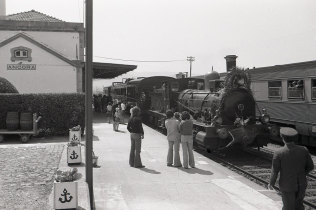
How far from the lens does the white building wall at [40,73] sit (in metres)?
24.2

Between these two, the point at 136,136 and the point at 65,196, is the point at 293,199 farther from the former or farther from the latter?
the point at 136,136

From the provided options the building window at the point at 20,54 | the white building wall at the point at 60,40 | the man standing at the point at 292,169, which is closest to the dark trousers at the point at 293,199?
the man standing at the point at 292,169

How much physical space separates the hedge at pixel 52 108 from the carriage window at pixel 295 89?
911cm

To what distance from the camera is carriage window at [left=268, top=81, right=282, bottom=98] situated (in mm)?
15211

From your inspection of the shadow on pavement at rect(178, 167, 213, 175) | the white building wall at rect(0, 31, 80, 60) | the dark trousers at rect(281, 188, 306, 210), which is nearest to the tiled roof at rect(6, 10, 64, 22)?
the white building wall at rect(0, 31, 80, 60)

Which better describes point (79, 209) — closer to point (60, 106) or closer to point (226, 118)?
point (226, 118)

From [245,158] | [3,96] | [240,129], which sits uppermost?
[3,96]

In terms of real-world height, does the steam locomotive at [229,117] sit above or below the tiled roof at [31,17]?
below

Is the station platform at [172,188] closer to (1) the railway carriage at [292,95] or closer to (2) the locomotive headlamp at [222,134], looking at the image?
(2) the locomotive headlamp at [222,134]

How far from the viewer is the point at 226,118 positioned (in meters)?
12.2

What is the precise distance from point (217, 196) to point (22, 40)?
806 inches

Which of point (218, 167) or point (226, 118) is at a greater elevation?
point (226, 118)

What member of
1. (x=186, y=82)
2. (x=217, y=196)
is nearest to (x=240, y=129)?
(x=217, y=196)

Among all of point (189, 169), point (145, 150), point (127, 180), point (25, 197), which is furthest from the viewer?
point (145, 150)
